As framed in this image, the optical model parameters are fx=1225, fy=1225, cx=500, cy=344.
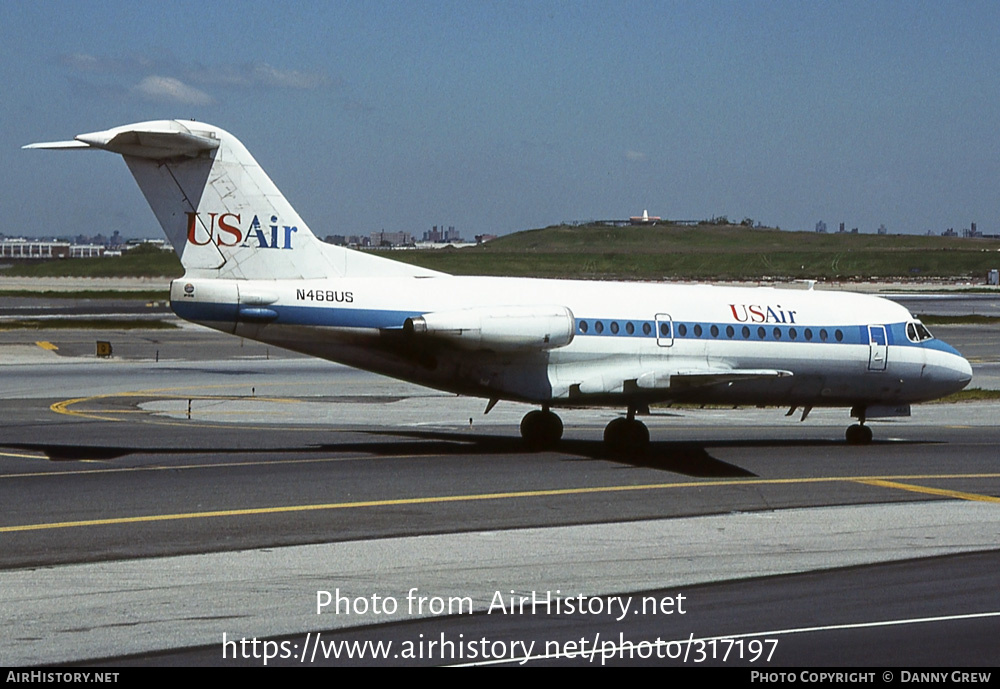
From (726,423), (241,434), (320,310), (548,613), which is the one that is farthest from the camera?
(726,423)

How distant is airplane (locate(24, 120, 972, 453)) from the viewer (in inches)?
870

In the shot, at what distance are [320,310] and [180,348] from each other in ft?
102

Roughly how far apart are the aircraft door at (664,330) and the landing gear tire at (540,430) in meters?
2.71

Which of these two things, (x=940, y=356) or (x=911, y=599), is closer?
(x=911, y=599)

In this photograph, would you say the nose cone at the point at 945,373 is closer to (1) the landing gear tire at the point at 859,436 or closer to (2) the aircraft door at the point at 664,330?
(1) the landing gear tire at the point at 859,436

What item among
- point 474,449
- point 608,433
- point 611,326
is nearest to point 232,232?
point 474,449

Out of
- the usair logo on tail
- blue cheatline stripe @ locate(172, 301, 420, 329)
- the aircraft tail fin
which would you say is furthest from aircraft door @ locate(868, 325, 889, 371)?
the usair logo on tail

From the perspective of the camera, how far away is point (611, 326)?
966 inches

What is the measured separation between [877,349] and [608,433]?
690 cm

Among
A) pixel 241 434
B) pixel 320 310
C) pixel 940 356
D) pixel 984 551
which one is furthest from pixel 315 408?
pixel 984 551

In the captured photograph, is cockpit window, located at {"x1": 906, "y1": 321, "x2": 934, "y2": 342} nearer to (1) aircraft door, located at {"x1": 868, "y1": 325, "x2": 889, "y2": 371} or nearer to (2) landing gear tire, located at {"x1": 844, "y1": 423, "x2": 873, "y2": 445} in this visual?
(1) aircraft door, located at {"x1": 868, "y1": 325, "x2": 889, "y2": 371}

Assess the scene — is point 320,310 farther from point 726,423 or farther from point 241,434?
point 726,423

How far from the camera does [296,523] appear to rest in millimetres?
16547

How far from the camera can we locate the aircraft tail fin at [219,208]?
21.8 metres
